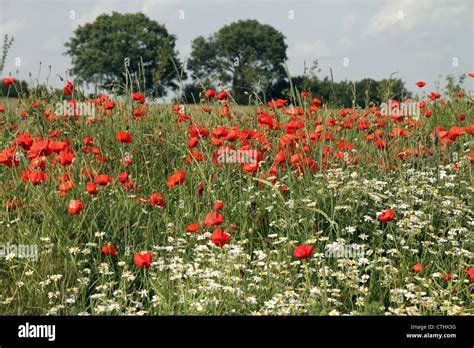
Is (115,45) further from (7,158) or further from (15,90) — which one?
(7,158)

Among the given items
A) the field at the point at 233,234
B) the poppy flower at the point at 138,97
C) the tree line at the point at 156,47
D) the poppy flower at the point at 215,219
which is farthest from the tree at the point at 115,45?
the poppy flower at the point at 215,219

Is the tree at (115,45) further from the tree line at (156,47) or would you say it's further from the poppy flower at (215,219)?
the poppy flower at (215,219)

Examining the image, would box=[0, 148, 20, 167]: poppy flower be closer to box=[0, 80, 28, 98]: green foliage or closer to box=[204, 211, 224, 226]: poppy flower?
box=[204, 211, 224, 226]: poppy flower

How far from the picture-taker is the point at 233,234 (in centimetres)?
393

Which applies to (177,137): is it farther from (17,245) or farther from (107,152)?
(17,245)

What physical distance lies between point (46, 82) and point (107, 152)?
1.70 m

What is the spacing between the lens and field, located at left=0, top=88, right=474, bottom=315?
315cm

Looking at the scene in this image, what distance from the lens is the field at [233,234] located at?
3.15 m

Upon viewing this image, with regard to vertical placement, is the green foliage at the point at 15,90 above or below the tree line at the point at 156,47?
below

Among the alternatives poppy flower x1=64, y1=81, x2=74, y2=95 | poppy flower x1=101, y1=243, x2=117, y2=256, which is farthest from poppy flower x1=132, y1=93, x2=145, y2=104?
poppy flower x1=101, y1=243, x2=117, y2=256

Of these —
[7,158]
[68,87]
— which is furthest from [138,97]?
[7,158]

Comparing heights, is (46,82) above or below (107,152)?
above
